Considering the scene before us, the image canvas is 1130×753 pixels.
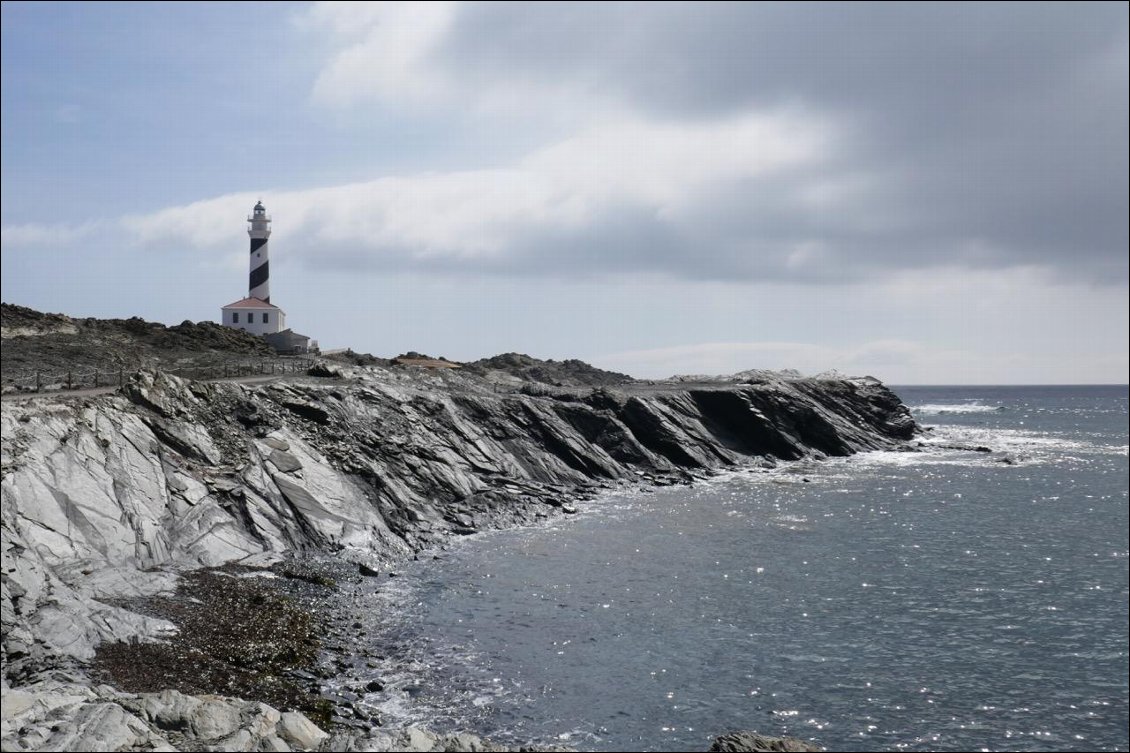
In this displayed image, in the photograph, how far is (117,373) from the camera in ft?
144

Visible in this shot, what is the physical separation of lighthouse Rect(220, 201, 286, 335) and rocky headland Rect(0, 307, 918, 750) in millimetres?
19153

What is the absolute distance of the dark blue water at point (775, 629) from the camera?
19.1 meters

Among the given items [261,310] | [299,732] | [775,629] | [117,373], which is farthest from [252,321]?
[299,732]

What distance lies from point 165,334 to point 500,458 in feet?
119

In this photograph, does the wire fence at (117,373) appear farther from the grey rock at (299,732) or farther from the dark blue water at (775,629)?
the grey rock at (299,732)

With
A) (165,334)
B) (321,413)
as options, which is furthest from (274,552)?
(165,334)

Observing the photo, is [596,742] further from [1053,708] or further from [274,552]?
[274,552]

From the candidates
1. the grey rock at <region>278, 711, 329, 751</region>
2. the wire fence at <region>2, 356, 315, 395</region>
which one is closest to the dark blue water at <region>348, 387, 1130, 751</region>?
the grey rock at <region>278, 711, 329, 751</region>

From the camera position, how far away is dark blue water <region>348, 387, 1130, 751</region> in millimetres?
19109

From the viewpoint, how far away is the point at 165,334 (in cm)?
6669

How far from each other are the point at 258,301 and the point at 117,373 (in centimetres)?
3876

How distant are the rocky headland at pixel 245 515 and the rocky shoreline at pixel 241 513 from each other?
0.09 m

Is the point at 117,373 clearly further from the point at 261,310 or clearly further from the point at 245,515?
the point at 261,310

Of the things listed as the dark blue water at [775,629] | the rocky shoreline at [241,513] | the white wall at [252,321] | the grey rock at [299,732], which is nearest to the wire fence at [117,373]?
the rocky shoreline at [241,513]
